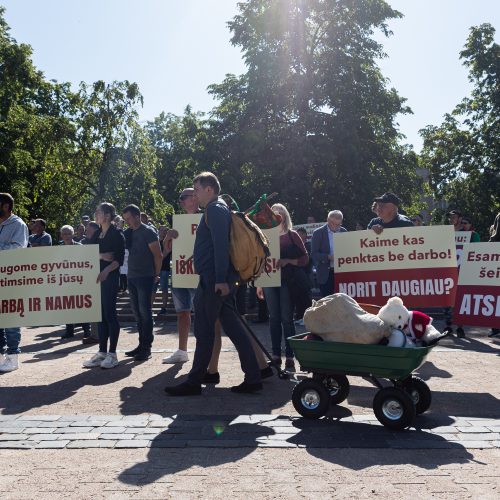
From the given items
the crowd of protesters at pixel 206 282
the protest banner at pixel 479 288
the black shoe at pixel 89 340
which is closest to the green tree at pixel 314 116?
the black shoe at pixel 89 340

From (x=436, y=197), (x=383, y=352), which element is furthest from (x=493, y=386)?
(x=436, y=197)

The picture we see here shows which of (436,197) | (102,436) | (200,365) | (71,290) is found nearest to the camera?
(102,436)

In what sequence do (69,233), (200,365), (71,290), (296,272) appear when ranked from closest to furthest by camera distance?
(200,365) → (296,272) → (71,290) → (69,233)

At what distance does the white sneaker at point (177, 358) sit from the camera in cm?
897

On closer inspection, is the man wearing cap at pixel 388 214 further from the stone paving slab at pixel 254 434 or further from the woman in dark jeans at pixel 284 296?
the stone paving slab at pixel 254 434

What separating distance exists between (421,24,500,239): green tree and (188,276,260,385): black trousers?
28.2 m

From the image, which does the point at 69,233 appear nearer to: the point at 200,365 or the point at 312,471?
the point at 200,365

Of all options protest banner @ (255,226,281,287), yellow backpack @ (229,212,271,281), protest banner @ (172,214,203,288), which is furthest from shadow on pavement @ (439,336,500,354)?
yellow backpack @ (229,212,271,281)

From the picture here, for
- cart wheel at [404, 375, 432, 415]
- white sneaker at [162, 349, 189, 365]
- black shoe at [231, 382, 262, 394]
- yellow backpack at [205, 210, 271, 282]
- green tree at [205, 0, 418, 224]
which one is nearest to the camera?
cart wheel at [404, 375, 432, 415]

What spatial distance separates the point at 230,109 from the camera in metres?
33.8

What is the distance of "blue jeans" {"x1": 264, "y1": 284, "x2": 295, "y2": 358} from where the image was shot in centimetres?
833

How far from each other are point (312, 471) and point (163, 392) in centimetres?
293

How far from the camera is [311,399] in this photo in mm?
5852

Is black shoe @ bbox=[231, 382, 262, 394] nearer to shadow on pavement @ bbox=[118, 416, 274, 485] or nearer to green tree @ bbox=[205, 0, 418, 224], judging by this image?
shadow on pavement @ bbox=[118, 416, 274, 485]
